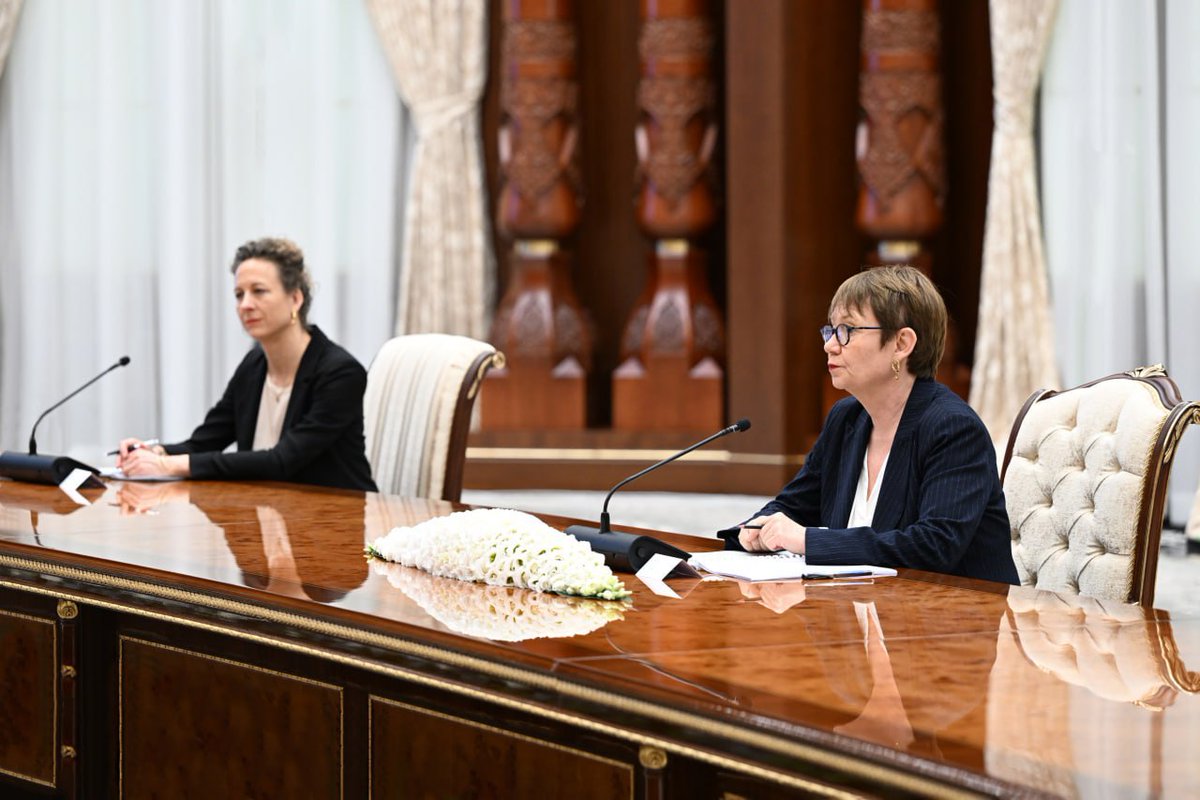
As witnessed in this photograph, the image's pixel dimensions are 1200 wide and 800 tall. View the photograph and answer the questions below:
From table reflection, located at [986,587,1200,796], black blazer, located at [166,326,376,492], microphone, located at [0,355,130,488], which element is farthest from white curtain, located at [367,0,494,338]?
table reflection, located at [986,587,1200,796]

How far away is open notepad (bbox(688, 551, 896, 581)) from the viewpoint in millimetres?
2348

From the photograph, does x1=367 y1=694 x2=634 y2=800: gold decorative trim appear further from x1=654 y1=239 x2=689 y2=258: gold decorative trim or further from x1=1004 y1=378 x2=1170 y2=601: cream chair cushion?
x1=654 y1=239 x2=689 y2=258: gold decorative trim

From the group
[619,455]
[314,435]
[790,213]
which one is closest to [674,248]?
[790,213]

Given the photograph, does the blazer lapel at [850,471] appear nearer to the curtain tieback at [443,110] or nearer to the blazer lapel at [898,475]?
the blazer lapel at [898,475]

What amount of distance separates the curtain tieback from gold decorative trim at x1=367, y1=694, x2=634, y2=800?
16.5 ft

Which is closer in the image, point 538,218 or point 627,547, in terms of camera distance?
point 627,547

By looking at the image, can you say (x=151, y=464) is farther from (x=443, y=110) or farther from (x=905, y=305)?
(x=443, y=110)

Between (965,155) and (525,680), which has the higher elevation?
(965,155)

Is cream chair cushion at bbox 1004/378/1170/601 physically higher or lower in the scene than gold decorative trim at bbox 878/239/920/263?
lower

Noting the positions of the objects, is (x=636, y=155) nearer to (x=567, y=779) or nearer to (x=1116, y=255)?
(x=1116, y=255)

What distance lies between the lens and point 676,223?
6.40 metres

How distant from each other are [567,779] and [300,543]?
0.97 meters

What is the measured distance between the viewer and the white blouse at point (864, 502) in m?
2.70

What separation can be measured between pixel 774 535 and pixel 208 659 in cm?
90
